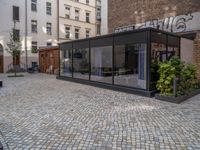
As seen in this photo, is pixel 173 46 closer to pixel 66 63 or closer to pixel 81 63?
pixel 81 63

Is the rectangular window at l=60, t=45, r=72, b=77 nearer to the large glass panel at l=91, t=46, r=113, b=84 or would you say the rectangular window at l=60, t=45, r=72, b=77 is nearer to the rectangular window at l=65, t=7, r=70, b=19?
the large glass panel at l=91, t=46, r=113, b=84

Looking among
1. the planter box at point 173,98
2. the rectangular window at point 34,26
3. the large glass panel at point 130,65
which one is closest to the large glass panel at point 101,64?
the large glass panel at point 130,65

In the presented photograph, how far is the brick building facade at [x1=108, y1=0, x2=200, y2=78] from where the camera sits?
44.8ft

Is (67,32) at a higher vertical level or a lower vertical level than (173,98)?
higher

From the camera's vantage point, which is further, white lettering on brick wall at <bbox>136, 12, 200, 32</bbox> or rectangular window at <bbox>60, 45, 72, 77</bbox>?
rectangular window at <bbox>60, 45, 72, 77</bbox>

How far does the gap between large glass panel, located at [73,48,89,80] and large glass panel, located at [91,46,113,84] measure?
593 mm

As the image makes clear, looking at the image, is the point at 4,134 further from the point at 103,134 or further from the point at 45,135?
the point at 103,134

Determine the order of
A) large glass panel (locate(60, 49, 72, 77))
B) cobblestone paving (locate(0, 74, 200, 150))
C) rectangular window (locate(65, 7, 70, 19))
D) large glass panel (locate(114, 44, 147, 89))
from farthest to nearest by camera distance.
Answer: rectangular window (locate(65, 7, 70, 19)) < large glass panel (locate(60, 49, 72, 77)) < large glass panel (locate(114, 44, 147, 89)) < cobblestone paving (locate(0, 74, 200, 150))

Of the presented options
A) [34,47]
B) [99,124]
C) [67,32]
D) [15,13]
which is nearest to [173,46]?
[99,124]

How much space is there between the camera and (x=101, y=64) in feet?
44.7

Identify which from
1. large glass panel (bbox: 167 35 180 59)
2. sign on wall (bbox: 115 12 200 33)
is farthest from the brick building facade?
large glass panel (bbox: 167 35 180 59)

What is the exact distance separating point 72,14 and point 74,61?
18.6 metres

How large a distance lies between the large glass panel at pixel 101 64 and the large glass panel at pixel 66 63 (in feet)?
9.66

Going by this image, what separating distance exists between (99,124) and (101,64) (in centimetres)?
783
